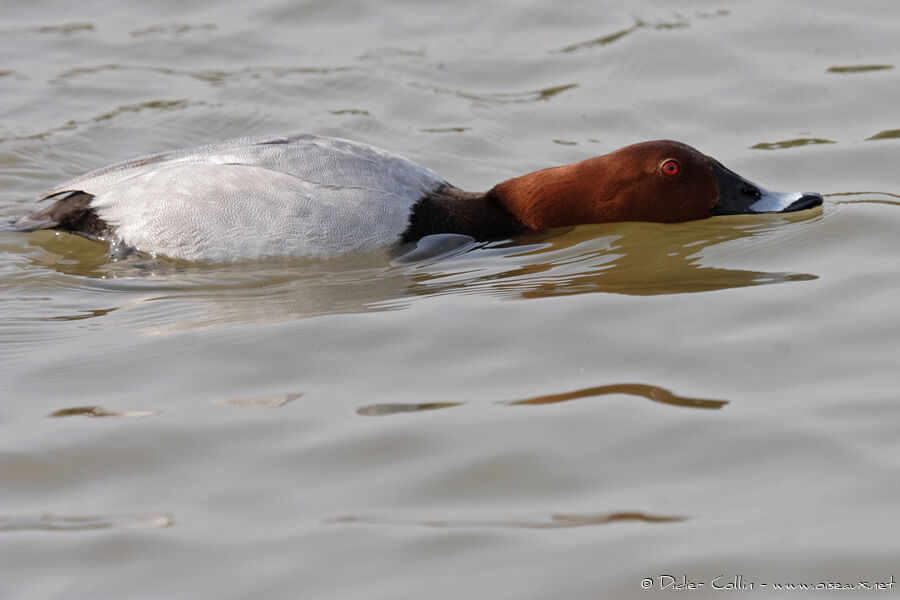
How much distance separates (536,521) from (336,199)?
3.16m

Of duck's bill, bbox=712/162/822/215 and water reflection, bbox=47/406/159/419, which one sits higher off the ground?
duck's bill, bbox=712/162/822/215

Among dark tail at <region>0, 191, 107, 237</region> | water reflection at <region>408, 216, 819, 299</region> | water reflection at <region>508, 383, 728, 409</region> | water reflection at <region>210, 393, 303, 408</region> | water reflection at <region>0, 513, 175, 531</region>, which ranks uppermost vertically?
dark tail at <region>0, 191, 107, 237</region>

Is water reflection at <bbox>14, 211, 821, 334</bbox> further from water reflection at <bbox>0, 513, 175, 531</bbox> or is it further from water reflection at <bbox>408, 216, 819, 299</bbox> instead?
water reflection at <bbox>0, 513, 175, 531</bbox>

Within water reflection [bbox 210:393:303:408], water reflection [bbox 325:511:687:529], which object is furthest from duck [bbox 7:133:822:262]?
water reflection [bbox 325:511:687:529]

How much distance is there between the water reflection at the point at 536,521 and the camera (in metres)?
3.94

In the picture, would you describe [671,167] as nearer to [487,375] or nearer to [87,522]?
[487,375]

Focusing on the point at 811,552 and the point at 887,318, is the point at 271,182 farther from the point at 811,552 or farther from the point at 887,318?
the point at 811,552

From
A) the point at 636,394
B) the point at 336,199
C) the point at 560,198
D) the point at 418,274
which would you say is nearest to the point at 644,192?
the point at 560,198

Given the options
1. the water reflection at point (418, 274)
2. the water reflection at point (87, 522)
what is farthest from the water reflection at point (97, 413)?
the water reflection at point (418, 274)

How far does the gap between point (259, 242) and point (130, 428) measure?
2.14m

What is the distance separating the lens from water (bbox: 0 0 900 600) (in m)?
3.83

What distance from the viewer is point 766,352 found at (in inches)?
205

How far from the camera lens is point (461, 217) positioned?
7133 millimetres

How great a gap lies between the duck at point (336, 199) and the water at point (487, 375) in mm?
131
